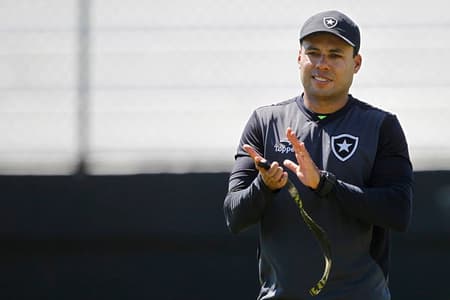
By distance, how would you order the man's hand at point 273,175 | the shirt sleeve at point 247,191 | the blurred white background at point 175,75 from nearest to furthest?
the man's hand at point 273,175
the shirt sleeve at point 247,191
the blurred white background at point 175,75

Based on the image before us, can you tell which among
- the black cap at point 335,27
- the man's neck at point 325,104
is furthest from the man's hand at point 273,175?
the black cap at point 335,27

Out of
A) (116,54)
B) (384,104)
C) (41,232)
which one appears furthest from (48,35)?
(384,104)

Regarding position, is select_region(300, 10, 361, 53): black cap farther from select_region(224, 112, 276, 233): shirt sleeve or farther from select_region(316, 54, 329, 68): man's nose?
select_region(224, 112, 276, 233): shirt sleeve

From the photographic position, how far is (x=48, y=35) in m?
5.08

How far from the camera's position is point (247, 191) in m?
3.02

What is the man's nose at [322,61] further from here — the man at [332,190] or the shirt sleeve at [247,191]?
the shirt sleeve at [247,191]

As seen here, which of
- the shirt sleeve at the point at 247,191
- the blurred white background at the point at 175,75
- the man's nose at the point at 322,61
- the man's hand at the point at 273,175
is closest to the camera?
the man's hand at the point at 273,175

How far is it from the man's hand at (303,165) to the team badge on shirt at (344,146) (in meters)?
0.17

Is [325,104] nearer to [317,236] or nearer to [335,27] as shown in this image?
[335,27]

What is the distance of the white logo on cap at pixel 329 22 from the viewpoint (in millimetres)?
3068

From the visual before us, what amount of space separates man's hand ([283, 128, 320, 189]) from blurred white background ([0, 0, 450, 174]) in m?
2.08

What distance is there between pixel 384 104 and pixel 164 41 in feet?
3.74

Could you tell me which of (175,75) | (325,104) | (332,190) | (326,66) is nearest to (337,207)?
(332,190)

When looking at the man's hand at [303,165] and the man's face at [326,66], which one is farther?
the man's face at [326,66]
